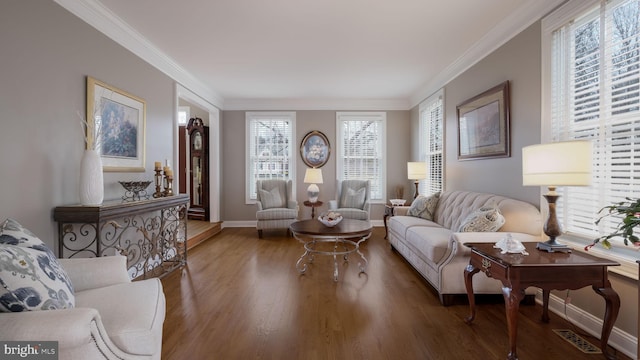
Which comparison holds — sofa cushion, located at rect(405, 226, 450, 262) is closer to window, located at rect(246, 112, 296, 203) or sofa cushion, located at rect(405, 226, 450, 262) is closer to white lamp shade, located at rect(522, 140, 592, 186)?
white lamp shade, located at rect(522, 140, 592, 186)

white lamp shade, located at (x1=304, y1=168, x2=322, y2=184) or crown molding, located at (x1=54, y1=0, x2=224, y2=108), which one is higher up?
crown molding, located at (x1=54, y1=0, x2=224, y2=108)

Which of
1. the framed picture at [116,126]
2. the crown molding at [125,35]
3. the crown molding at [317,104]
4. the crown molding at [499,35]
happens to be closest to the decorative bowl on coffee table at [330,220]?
the framed picture at [116,126]

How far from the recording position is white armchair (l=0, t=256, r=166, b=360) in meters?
1.03

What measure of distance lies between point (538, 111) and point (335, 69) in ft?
8.58

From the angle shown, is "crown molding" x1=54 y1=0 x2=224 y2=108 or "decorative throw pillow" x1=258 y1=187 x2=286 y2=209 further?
"decorative throw pillow" x1=258 y1=187 x2=286 y2=209

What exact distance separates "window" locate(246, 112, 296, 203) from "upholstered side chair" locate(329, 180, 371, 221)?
1.19 m

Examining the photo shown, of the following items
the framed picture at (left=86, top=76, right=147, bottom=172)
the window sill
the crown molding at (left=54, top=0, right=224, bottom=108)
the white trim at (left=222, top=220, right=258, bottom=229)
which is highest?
the crown molding at (left=54, top=0, right=224, bottom=108)

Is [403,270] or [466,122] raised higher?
[466,122]

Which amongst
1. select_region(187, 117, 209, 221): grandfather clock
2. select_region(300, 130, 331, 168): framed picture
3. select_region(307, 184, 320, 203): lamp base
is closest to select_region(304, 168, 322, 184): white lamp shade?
select_region(307, 184, 320, 203): lamp base

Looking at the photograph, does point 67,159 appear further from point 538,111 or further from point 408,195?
point 408,195

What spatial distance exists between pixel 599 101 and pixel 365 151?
4.26 meters

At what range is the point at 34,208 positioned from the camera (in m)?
2.15

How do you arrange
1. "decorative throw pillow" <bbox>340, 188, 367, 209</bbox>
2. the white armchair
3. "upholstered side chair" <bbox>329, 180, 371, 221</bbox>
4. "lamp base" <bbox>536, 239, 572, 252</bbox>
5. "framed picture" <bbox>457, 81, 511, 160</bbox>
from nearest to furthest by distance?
1. the white armchair
2. "lamp base" <bbox>536, 239, 572, 252</bbox>
3. "framed picture" <bbox>457, 81, 511, 160</bbox>
4. "upholstered side chair" <bbox>329, 180, 371, 221</bbox>
5. "decorative throw pillow" <bbox>340, 188, 367, 209</bbox>

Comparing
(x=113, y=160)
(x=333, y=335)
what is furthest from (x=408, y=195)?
(x=113, y=160)
